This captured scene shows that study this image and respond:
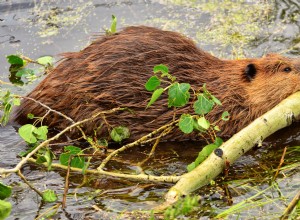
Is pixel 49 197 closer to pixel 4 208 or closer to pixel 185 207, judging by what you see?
pixel 4 208

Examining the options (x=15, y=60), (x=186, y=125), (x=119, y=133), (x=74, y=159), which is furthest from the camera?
(x=15, y=60)

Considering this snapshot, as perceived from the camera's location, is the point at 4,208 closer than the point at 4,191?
Yes

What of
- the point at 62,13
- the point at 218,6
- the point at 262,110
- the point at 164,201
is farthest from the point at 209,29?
the point at 164,201

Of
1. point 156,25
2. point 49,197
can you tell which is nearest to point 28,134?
point 49,197

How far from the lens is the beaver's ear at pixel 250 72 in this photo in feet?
14.5

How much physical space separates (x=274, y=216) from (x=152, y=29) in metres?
1.65

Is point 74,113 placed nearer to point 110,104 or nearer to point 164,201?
point 110,104

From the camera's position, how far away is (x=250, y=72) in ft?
14.5

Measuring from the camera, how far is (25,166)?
13.0 feet

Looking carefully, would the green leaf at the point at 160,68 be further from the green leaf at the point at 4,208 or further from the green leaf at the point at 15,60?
the green leaf at the point at 15,60

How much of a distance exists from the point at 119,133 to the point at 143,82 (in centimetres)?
35

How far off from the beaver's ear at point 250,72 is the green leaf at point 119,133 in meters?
0.87

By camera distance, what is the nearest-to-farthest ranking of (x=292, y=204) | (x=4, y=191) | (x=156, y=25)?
(x=292, y=204)
(x=4, y=191)
(x=156, y=25)

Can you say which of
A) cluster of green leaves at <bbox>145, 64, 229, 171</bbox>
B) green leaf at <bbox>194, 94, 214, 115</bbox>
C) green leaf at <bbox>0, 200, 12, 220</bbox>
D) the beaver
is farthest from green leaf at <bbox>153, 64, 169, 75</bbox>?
green leaf at <bbox>0, 200, 12, 220</bbox>
